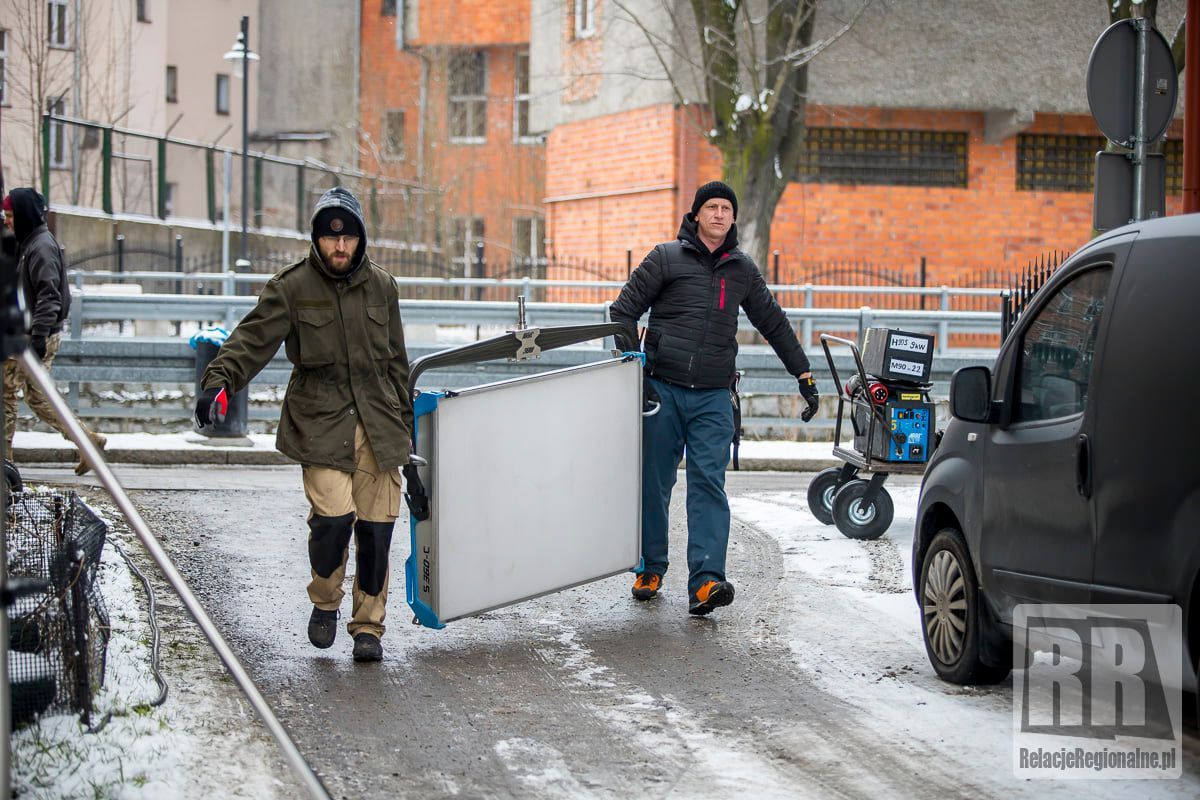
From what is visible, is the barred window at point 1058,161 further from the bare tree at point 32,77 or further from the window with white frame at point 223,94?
the window with white frame at point 223,94

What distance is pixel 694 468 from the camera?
25.3 feet

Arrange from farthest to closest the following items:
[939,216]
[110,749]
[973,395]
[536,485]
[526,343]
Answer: [939,216] → [536,485] → [526,343] → [973,395] → [110,749]

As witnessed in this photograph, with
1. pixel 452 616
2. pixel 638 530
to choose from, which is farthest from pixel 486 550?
pixel 638 530

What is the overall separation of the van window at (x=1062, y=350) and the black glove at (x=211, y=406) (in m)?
3.07

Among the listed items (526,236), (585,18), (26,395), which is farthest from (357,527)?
(526,236)

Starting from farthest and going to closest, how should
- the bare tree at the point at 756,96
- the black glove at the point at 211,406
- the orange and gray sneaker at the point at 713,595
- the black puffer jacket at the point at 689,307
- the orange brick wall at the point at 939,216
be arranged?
the orange brick wall at the point at 939,216
the bare tree at the point at 756,96
the black puffer jacket at the point at 689,307
the orange and gray sneaker at the point at 713,595
the black glove at the point at 211,406

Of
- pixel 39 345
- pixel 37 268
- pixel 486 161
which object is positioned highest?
pixel 486 161

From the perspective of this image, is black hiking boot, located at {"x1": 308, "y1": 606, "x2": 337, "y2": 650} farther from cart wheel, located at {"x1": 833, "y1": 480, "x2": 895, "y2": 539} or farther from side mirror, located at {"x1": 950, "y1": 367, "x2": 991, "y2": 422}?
cart wheel, located at {"x1": 833, "y1": 480, "x2": 895, "y2": 539}

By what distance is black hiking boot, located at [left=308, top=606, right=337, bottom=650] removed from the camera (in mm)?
6738

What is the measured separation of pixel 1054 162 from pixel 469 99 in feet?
71.6

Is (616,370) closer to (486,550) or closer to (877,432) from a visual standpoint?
(486,550)

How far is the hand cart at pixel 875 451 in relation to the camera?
9.54 metres

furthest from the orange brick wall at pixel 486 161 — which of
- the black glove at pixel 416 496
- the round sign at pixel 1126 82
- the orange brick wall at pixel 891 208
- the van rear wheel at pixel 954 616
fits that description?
the van rear wheel at pixel 954 616

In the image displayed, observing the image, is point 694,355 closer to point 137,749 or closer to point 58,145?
Result: point 137,749
